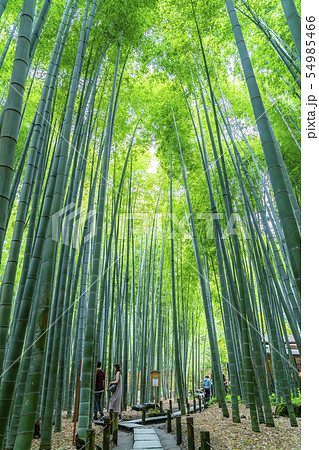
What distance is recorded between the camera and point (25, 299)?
191 cm

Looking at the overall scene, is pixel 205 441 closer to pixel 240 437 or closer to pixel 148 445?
pixel 240 437

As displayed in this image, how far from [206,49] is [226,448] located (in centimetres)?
539

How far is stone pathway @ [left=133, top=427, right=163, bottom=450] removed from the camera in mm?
3339

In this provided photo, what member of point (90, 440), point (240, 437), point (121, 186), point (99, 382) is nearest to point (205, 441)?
point (90, 440)

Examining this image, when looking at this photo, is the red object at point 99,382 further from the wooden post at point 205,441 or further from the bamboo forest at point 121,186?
the wooden post at point 205,441

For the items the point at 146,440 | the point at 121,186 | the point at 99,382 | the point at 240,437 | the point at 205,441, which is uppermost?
the point at 121,186

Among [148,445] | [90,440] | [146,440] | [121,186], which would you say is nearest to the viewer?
[90,440]

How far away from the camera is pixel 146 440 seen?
12.0 ft

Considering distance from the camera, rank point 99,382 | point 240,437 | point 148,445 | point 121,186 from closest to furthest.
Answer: point 240,437 < point 148,445 < point 99,382 < point 121,186

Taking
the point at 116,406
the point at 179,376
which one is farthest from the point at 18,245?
the point at 179,376

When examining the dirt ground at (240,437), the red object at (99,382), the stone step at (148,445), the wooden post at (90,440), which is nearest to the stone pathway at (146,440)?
the stone step at (148,445)

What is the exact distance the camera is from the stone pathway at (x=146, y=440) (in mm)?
3339

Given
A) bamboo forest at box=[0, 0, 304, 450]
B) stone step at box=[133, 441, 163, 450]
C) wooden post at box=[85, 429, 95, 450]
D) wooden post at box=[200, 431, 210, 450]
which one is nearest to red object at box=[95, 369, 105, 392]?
bamboo forest at box=[0, 0, 304, 450]

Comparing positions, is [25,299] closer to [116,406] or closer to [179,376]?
[116,406]
